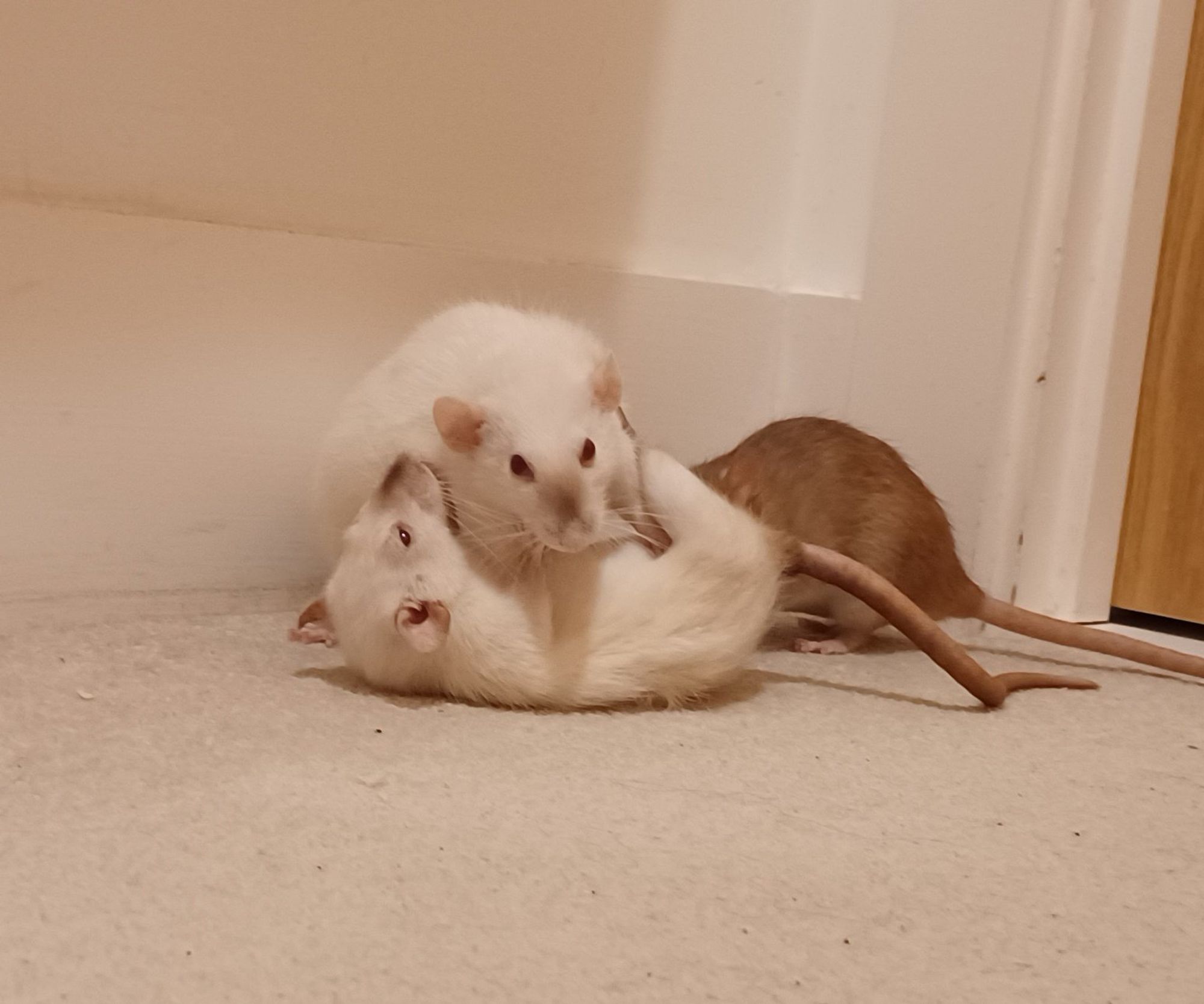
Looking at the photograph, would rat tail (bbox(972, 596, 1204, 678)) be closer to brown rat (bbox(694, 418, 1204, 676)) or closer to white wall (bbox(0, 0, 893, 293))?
brown rat (bbox(694, 418, 1204, 676))

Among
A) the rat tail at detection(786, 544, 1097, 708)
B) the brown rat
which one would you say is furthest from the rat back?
the rat tail at detection(786, 544, 1097, 708)

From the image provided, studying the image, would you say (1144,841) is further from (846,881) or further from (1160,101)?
(1160,101)

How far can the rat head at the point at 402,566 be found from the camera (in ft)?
3.98

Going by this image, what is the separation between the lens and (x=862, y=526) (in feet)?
5.21

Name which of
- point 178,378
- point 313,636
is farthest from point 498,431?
point 178,378

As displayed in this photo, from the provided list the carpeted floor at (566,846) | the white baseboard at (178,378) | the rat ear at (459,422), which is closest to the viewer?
the carpeted floor at (566,846)

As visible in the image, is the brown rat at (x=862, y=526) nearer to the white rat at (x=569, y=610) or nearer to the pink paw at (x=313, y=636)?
the white rat at (x=569, y=610)

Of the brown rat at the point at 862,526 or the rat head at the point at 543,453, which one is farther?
the brown rat at the point at 862,526

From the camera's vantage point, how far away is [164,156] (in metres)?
1.49

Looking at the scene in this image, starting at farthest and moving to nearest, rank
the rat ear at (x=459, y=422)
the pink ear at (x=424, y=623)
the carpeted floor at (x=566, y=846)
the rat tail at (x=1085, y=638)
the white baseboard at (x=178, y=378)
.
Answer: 1. the rat tail at (x=1085, y=638)
2. the white baseboard at (x=178, y=378)
3. the rat ear at (x=459, y=422)
4. the pink ear at (x=424, y=623)
5. the carpeted floor at (x=566, y=846)

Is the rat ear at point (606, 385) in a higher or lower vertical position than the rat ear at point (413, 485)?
higher

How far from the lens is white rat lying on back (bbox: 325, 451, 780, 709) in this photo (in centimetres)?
123

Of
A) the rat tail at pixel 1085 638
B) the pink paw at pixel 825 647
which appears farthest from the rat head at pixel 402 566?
the rat tail at pixel 1085 638

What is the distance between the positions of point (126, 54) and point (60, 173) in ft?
0.54
